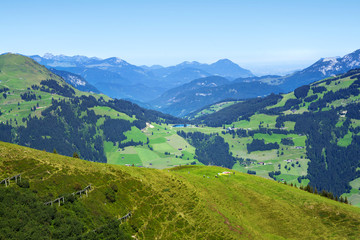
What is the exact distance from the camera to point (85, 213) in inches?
2852

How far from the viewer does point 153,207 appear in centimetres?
9406

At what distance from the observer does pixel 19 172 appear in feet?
260

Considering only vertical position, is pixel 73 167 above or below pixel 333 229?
above

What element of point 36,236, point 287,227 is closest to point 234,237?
point 287,227

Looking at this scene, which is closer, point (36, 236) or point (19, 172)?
point (36, 236)

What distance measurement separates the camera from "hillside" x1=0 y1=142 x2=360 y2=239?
65812 millimetres

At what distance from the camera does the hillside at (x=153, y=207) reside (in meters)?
65.8

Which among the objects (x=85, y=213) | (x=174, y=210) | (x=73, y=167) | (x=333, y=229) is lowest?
(x=333, y=229)

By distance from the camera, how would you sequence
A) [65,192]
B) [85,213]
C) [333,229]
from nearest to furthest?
[85,213] < [65,192] < [333,229]

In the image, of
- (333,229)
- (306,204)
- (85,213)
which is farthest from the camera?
(306,204)

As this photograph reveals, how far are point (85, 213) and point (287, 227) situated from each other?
73973 millimetres

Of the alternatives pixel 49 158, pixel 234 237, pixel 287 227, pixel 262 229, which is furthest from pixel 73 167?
pixel 287 227

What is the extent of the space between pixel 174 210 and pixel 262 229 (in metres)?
34.5

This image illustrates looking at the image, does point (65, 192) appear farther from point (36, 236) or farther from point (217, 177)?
point (217, 177)
